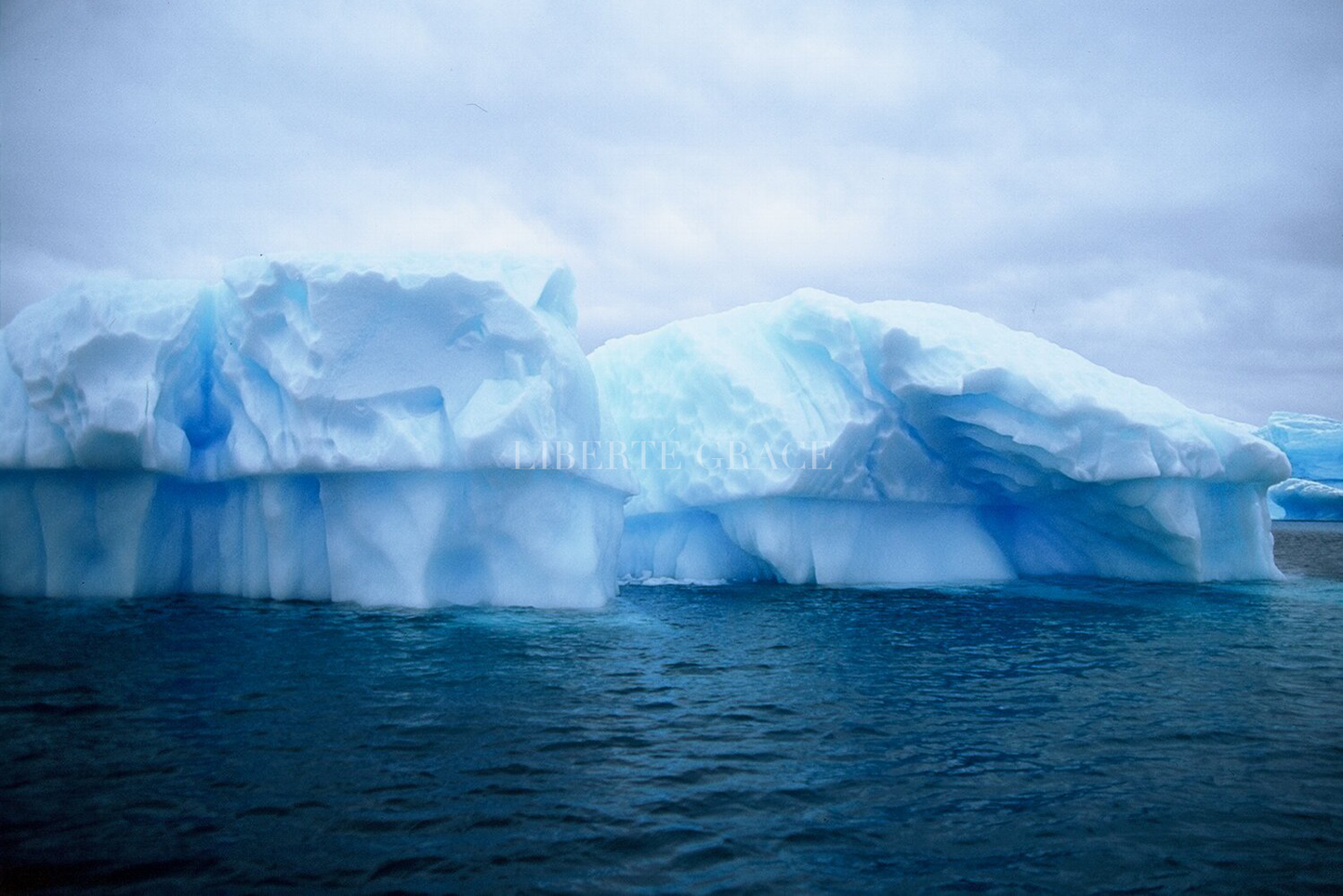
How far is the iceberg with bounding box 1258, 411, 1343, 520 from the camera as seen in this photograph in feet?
135

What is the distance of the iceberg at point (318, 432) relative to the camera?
1091cm

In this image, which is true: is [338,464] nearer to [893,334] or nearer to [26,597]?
[26,597]

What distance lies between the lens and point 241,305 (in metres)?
11.3

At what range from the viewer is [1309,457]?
141 feet

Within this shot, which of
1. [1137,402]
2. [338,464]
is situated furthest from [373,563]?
[1137,402]

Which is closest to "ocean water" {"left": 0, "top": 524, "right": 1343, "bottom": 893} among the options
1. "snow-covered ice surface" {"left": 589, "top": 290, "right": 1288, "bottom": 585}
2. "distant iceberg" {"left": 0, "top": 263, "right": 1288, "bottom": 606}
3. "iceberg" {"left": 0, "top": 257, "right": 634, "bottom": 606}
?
"iceberg" {"left": 0, "top": 257, "right": 634, "bottom": 606}

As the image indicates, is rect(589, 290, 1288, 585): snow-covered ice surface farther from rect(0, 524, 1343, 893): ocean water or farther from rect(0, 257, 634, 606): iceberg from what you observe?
rect(0, 524, 1343, 893): ocean water

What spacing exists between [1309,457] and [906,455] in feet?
128

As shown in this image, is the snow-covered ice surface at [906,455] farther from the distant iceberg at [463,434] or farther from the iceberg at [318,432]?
the iceberg at [318,432]

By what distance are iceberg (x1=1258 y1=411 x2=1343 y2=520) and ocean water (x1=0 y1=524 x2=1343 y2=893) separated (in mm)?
38800

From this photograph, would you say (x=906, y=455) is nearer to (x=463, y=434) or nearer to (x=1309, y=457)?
(x=463, y=434)

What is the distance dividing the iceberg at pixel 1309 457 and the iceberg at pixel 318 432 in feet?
138

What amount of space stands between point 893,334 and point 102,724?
37.0 ft

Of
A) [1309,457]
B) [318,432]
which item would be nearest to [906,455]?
[318,432]
